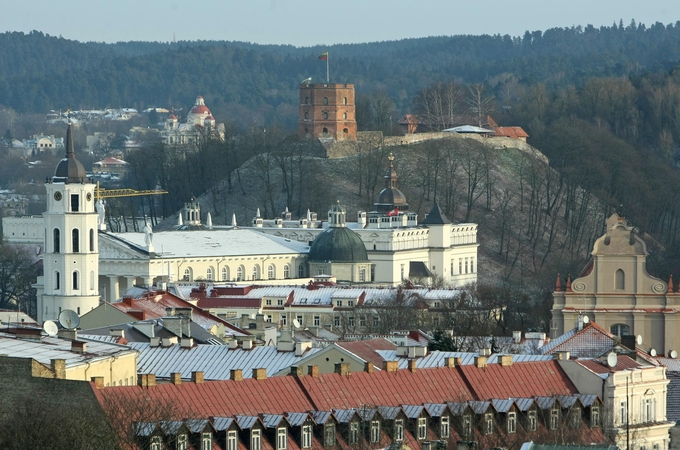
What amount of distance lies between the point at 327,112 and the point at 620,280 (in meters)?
87.4

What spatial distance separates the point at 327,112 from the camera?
17950 centimetres

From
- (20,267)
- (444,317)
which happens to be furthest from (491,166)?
(444,317)

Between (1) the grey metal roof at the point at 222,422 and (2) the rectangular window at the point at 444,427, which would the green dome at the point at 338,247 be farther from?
(1) the grey metal roof at the point at 222,422

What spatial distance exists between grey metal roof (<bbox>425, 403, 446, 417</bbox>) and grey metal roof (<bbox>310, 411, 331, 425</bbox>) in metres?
2.55

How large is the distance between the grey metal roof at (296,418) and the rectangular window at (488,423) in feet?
13.6

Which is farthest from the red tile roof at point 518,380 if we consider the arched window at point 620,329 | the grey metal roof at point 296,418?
the arched window at point 620,329

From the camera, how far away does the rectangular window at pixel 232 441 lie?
52.1 m

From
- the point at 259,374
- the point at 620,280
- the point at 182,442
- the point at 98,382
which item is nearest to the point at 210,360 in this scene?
the point at 259,374

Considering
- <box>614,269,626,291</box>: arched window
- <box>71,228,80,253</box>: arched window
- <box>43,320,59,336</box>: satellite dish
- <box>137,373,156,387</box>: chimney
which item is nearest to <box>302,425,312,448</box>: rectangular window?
Result: <box>137,373,156,387</box>: chimney

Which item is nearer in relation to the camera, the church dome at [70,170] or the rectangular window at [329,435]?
the rectangular window at [329,435]

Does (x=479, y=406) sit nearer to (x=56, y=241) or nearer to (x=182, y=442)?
(x=182, y=442)

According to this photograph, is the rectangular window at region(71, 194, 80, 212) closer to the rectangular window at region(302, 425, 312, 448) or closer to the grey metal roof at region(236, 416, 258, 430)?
the rectangular window at region(302, 425, 312, 448)

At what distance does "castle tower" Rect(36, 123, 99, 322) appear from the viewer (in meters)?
120

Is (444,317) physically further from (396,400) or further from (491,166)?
(491,166)
